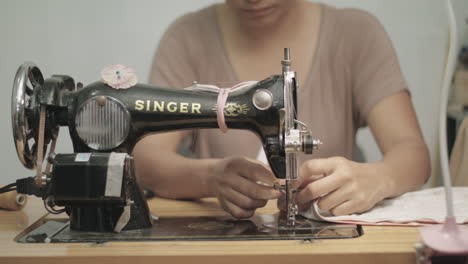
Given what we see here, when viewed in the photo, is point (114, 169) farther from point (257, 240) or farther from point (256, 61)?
point (256, 61)

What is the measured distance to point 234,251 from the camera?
0.90 m

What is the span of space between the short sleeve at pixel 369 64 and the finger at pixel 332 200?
16.9 inches

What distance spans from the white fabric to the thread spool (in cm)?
58

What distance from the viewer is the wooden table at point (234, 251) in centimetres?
88

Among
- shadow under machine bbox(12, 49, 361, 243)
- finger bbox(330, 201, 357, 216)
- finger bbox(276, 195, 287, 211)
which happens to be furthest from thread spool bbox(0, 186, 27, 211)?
finger bbox(330, 201, 357, 216)

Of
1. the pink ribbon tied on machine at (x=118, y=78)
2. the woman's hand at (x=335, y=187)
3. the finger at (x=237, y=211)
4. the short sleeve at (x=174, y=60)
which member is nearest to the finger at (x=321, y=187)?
the woman's hand at (x=335, y=187)

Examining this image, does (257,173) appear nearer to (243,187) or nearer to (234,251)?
(243,187)

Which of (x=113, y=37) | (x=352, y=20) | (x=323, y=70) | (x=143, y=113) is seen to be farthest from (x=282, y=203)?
(x=113, y=37)

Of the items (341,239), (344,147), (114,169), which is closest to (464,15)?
(344,147)

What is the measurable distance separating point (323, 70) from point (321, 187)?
0.53m

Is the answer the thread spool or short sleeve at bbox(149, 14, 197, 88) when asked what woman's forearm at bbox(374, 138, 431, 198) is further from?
the thread spool

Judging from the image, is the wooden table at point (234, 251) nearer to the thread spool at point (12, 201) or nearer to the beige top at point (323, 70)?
the thread spool at point (12, 201)

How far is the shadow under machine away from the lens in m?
0.98

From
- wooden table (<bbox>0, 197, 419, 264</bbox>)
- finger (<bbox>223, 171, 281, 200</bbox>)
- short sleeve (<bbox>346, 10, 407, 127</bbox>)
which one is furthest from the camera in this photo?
short sleeve (<bbox>346, 10, 407, 127</bbox>)
